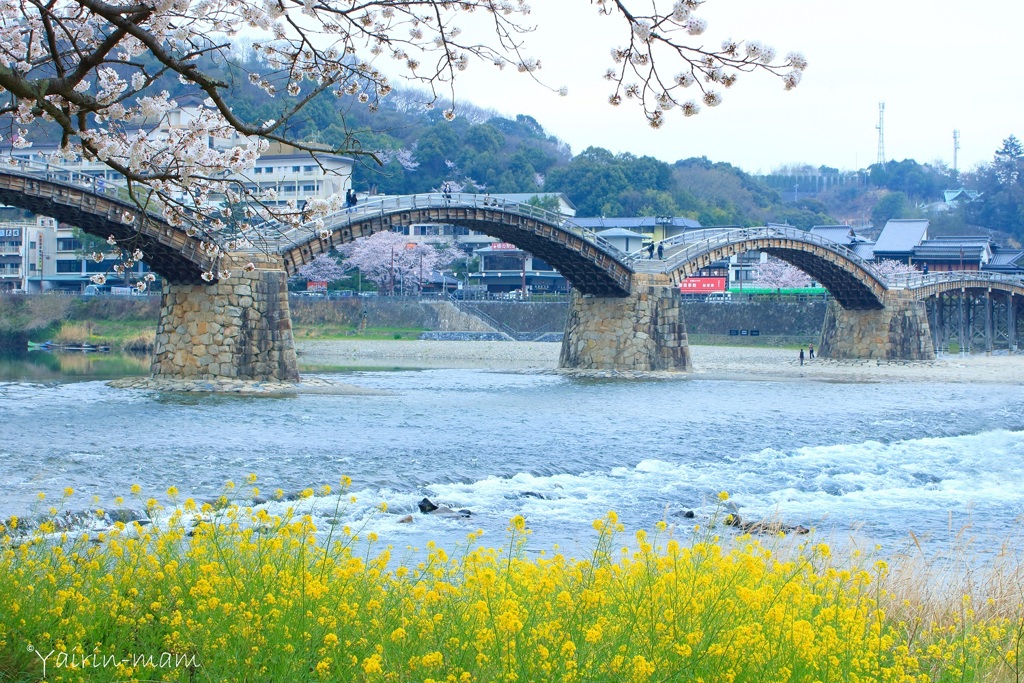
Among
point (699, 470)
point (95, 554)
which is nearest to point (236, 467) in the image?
point (699, 470)

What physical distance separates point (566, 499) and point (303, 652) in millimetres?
9192

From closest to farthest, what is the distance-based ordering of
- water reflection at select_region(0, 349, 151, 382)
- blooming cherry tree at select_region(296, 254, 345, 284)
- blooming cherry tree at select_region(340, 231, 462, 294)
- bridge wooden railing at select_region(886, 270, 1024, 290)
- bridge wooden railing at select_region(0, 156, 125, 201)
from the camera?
bridge wooden railing at select_region(0, 156, 125, 201)
water reflection at select_region(0, 349, 151, 382)
bridge wooden railing at select_region(886, 270, 1024, 290)
blooming cherry tree at select_region(296, 254, 345, 284)
blooming cherry tree at select_region(340, 231, 462, 294)

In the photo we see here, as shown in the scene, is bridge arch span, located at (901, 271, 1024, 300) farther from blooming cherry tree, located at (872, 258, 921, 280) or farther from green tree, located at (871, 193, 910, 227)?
green tree, located at (871, 193, 910, 227)

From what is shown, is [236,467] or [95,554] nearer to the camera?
[95,554]

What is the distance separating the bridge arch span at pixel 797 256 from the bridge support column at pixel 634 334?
5.49 ft

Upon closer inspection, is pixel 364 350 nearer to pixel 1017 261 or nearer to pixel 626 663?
pixel 1017 261

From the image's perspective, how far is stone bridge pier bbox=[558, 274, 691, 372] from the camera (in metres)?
41.0

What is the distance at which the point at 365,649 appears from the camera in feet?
16.1

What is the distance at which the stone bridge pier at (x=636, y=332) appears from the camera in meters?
41.0

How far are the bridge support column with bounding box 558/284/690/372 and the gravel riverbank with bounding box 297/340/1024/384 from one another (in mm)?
1288

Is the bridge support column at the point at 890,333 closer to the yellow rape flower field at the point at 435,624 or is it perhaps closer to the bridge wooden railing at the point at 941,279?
the bridge wooden railing at the point at 941,279

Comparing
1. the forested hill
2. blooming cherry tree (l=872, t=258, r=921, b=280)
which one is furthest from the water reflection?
blooming cherry tree (l=872, t=258, r=921, b=280)

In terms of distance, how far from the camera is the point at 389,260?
247 ft

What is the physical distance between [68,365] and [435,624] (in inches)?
1654
